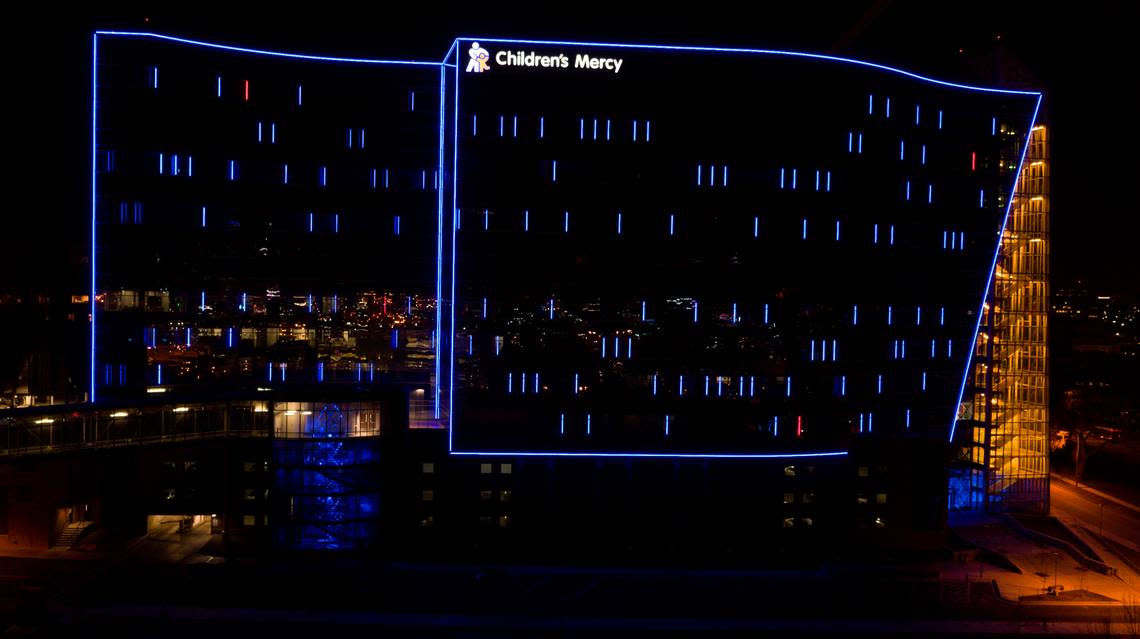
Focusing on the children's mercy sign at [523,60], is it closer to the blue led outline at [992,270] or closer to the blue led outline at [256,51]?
the blue led outline at [256,51]

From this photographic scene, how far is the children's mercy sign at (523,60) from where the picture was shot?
3189cm

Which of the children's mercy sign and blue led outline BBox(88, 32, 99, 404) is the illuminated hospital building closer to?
the children's mercy sign

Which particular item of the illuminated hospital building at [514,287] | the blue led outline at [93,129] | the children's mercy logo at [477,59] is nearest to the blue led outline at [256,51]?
the illuminated hospital building at [514,287]

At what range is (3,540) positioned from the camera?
110ft

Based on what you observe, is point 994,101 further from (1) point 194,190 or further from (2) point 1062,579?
(1) point 194,190

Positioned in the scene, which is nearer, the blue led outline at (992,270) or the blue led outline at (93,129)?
the blue led outline at (93,129)

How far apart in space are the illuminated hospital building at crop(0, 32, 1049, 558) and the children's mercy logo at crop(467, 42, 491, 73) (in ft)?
0.49

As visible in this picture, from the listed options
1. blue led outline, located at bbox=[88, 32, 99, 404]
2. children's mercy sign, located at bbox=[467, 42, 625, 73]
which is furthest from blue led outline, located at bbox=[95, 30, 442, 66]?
children's mercy sign, located at bbox=[467, 42, 625, 73]

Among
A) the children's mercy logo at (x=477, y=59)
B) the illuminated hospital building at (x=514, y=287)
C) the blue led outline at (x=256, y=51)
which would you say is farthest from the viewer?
the illuminated hospital building at (x=514, y=287)

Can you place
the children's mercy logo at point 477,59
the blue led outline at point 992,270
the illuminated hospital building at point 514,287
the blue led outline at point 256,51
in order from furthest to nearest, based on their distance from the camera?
the blue led outline at point 992,270 → the illuminated hospital building at point 514,287 → the children's mercy logo at point 477,59 → the blue led outline at point 256,51

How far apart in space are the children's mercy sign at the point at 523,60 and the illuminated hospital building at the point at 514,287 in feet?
0.30

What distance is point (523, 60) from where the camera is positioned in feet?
105

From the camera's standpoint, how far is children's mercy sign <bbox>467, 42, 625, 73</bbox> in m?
31.9

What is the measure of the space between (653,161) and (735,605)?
1887cm
